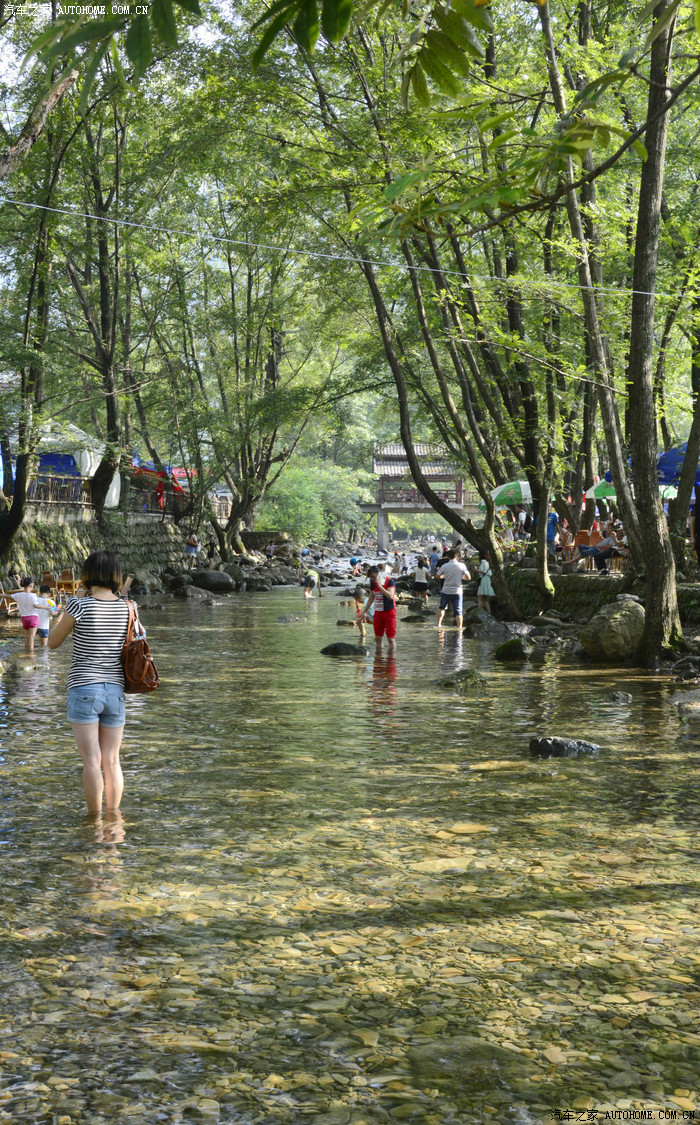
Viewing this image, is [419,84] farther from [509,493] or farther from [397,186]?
[509,493]

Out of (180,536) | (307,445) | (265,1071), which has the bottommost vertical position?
(265,1071)

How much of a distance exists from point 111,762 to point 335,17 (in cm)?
474

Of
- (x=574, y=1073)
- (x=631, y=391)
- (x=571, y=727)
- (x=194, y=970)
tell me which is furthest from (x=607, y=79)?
(x=631, y=391)

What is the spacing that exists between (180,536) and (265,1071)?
39.0m

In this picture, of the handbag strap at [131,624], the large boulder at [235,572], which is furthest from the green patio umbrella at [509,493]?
the handbag strap at [131,624]

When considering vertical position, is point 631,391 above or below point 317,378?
below

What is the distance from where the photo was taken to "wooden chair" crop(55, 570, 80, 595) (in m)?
24.2

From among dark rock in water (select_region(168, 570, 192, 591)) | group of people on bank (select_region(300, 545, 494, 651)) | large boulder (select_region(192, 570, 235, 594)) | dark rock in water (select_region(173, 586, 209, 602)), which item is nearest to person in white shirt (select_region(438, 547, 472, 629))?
group of people on bank (select_region(300, 545, 494, 651))

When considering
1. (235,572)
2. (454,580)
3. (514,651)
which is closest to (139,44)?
(514,651)

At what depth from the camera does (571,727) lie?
382 inches

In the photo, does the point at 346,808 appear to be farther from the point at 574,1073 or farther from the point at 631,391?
the point at 631,391

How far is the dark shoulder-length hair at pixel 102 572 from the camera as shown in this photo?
238 inches

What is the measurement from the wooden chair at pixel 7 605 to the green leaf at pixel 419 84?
20.4 meters

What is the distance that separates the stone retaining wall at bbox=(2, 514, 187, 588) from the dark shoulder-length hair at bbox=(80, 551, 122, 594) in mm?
18445
